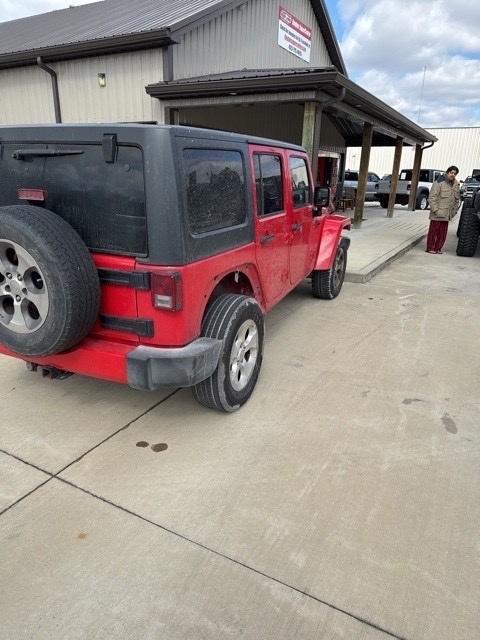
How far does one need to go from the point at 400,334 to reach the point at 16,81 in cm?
1305

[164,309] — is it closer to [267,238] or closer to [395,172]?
[267,238]

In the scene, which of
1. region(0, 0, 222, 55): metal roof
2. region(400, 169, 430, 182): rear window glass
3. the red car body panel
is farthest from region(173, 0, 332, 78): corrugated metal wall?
the red car body panel

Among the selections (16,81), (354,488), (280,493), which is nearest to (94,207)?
(280,493)

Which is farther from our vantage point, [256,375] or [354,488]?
[256,375]

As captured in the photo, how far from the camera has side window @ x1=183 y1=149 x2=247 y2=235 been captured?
258 cm

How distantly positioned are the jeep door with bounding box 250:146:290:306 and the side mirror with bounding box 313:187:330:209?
1019mm

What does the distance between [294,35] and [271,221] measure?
48.5 ft

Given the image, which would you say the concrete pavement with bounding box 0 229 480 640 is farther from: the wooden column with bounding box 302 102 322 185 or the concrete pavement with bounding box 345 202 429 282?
the wooden column with bounding box 302 102 322 185

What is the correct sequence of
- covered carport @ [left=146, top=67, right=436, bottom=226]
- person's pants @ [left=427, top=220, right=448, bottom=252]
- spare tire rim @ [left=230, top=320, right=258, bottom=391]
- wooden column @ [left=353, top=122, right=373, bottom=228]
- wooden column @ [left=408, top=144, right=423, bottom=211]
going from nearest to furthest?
1. spare tire rim @ [left=230, top=320, right=258, bottom=391]
2. covered carport @ [left=146, top=67, right=436, bottom=226]
3. person's pants @ [left=427, top=220, right=448, bottom=252]
4. wooden column @ [left=353, top=122, right=373, bottom=228]
5. wooden column @ [left=408, top=144, right=423, bottom=211]

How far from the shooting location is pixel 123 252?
2574mm

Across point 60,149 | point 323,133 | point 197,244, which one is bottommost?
point 197,244

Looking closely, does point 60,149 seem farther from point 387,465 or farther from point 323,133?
point 323,133

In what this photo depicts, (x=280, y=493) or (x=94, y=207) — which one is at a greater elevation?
(x=94, y=207)

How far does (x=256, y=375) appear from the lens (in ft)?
11.6
